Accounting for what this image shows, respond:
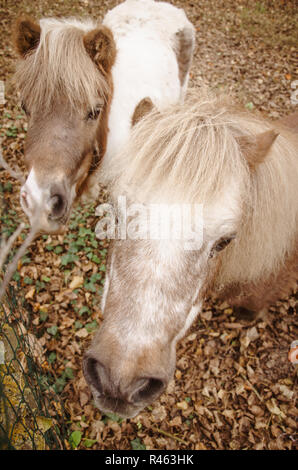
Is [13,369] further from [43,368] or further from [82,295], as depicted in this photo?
[82,295]

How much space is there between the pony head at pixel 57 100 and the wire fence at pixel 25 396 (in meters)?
1.07

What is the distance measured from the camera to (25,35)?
Answer: 8.93 feet

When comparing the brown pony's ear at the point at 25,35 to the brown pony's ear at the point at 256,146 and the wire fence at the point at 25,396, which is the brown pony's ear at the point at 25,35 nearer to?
the brown pony's ear at the point at 256,146

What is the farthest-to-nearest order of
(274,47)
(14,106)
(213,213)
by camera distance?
(274,47), (14,106), (213,213)

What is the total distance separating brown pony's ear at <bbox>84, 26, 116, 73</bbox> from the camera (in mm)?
2668

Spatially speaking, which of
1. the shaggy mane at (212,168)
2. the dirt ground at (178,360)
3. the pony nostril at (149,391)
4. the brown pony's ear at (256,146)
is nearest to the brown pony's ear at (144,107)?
the shaggy mane at (212,168)

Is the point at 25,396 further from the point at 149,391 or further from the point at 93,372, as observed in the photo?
the point at 149,391

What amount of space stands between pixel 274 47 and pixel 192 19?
265 cm

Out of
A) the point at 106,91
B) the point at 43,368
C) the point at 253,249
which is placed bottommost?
the point at 43,368

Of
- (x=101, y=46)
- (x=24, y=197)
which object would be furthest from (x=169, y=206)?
(x=101, y=46)

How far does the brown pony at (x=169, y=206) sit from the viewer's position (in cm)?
146

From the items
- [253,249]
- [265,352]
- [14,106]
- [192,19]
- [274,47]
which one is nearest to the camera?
[253,249]

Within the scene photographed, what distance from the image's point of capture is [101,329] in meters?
1.57
